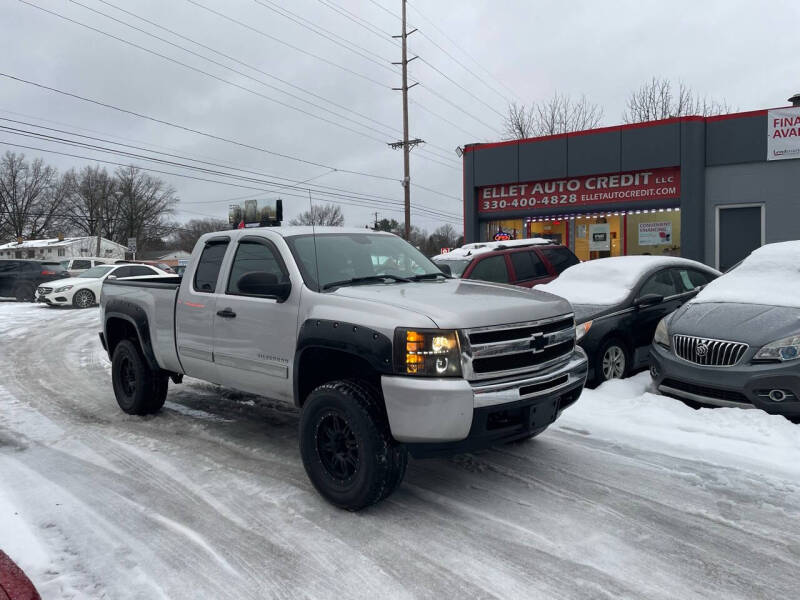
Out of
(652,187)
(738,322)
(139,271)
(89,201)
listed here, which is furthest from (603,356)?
(89,201)

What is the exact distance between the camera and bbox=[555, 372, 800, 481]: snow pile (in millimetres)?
4742

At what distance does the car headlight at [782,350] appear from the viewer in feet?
17.5

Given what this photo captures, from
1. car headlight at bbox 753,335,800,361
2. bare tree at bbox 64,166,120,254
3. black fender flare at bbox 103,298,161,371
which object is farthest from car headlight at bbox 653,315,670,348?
bare tree at bbox 64,166,120,254

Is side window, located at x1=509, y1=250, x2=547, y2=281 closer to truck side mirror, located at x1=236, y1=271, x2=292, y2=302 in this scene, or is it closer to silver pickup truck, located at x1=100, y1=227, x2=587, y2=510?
silver pickup truck, located at x1=100, y1=227, x2=587, y2=510

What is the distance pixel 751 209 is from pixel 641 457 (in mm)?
14832

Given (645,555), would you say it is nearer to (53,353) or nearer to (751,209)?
(53,353)

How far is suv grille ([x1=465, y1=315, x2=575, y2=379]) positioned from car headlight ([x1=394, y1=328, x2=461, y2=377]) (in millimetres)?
86

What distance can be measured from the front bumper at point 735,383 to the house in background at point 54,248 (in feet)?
247

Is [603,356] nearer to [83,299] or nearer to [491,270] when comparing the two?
[491,270]

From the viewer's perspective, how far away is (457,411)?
355 cm

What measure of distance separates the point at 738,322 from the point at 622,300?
176cm

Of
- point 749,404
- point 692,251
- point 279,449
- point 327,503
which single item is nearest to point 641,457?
point 749,404

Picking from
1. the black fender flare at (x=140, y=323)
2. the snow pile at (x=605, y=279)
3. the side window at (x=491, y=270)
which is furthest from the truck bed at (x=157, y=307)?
the side window at (x=491, y=270)

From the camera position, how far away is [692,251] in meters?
17.5
